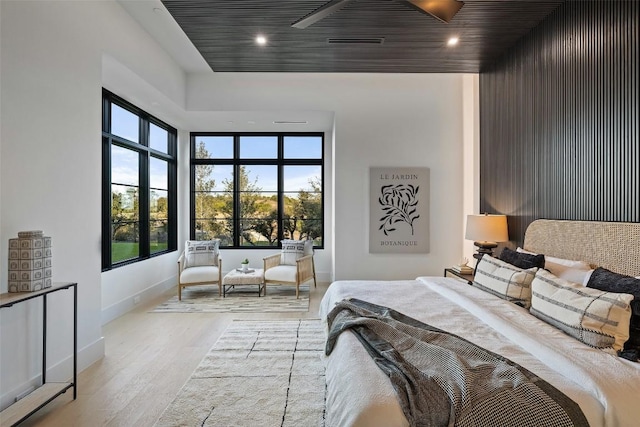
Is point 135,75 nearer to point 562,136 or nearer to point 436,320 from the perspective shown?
point 436,320

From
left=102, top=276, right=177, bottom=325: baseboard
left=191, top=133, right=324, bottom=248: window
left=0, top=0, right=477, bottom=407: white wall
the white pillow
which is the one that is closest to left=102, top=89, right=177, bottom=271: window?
left=0, top=0, right=477, bottom=407: white wall

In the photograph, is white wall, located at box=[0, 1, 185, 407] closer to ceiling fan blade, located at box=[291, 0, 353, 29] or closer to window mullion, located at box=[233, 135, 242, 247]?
ceiling fan blade, located at box=[291, 0, 353, 29]

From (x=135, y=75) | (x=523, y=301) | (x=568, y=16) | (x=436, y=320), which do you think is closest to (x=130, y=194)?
(x=135, y=75)

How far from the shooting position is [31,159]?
98.4 inches

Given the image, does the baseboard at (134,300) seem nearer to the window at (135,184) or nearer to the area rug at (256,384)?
the window at (135,184)

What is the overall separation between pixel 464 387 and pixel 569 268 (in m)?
1.81

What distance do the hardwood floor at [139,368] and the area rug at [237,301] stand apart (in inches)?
7.7

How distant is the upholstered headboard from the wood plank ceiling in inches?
78.0

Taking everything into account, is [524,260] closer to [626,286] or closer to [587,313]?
[626,286]

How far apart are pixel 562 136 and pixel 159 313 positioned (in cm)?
492

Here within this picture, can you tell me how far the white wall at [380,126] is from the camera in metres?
5.50

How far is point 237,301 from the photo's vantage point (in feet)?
16.9

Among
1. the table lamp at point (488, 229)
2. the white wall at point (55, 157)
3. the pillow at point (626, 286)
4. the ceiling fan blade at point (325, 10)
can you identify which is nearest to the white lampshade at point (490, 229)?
the table lamp at point (488, 229)

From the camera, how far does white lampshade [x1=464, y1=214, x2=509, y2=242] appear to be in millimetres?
3789
